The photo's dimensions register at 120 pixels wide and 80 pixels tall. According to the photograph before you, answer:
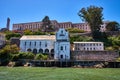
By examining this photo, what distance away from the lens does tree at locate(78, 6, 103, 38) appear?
95812 millimetres

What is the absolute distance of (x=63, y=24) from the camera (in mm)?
144125

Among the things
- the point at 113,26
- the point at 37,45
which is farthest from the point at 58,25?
the point at 37,45

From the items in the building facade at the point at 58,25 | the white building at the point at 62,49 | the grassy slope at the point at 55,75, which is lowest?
the grassy slope at the point at 55,75

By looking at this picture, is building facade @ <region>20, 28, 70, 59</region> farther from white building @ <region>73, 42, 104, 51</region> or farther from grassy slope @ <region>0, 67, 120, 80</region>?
grassy slope @ <region>0, 67, 120, 80</region>

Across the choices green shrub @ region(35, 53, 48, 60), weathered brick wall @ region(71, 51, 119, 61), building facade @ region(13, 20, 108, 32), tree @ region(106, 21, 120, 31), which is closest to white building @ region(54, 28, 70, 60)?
weathered brick wall @ region(71, 51, 119, 61)

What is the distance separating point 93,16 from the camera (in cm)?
9588

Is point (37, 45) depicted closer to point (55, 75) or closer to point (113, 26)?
point (55, 75)

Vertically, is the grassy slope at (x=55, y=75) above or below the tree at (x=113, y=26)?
below

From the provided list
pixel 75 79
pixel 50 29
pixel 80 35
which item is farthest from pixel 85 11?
pixel 75 79

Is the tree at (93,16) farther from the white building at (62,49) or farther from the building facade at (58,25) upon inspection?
the building facade at (58,25)

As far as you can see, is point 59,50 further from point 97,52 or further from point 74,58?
point 97,52

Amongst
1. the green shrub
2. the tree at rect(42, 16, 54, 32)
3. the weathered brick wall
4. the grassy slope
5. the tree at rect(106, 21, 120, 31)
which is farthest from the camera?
the tree at rect(42, 16, 54, 32)

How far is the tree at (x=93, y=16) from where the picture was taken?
314 ft

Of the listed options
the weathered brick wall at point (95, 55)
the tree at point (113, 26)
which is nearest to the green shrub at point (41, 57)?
the weathered brick wall at point (95, 55)
